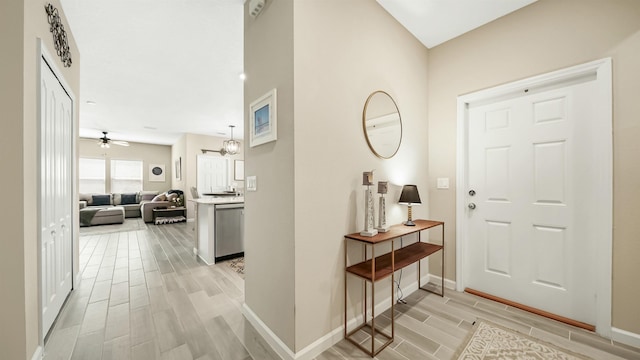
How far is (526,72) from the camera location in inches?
85.4

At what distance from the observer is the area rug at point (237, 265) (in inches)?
128

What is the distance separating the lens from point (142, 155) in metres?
8.90

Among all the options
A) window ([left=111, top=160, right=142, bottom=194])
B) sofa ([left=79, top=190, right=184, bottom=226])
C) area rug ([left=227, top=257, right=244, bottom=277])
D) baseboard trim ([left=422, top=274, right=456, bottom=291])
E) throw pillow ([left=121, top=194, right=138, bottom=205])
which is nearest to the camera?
baseboard trim ([left=422, top=274, right=456, bottom=291])

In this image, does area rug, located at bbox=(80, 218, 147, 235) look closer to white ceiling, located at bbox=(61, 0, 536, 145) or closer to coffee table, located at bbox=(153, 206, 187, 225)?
coffee table, located at bbox=(153, 206, 187, 225)

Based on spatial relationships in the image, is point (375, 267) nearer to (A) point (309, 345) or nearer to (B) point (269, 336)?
(A) point (309, 345)

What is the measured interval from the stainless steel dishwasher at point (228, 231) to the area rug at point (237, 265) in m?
0.13

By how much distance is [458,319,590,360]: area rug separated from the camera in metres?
1.60

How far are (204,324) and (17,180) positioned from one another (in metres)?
1.61

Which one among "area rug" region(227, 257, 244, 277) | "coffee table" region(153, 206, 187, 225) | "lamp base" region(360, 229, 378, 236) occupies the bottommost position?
"area rug" region(227, 257, 244, 277)

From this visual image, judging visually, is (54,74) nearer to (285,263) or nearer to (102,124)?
(285,263)

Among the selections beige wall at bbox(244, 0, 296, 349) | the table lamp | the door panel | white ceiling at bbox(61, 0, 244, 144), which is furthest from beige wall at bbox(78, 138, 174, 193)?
the door panel

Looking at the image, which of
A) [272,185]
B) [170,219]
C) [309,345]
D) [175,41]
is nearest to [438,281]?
[309,345]

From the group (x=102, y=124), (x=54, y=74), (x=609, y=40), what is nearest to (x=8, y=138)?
(x=54, y=74)

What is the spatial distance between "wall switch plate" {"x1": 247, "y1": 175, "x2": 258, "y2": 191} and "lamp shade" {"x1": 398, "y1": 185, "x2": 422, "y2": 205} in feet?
4.53
